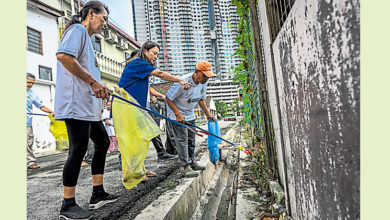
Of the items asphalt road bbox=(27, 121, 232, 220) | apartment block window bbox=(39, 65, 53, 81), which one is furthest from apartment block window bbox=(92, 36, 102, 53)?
asphalt road bbox=(27, 121, 232, 220)

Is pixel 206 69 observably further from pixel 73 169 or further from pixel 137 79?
pixel 73 169

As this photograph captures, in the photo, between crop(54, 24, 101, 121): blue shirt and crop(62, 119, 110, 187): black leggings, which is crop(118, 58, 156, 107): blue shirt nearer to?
crop(54, 24, 101, 121): blue shirt

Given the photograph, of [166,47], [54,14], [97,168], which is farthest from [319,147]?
[166,47]

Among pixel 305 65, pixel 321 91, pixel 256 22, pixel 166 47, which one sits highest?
pixel 166 47

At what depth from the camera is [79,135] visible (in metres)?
1.99

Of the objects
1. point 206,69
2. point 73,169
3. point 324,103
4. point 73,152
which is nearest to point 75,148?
point 73,152

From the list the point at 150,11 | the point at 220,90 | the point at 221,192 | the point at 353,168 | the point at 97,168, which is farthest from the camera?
the point at 220,90

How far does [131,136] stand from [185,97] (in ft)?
4.46

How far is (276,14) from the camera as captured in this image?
2014 mm

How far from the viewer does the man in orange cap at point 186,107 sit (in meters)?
3.46

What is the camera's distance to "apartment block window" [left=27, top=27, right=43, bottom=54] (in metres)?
11.9

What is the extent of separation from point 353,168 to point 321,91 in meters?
0.34

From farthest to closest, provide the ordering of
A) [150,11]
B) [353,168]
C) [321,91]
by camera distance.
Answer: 1. [150,11]
2. [321,91]
3. [353,168]

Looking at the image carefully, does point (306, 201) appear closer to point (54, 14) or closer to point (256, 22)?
point (256, 22)
